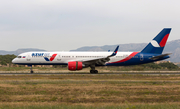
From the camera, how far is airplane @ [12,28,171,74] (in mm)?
37469

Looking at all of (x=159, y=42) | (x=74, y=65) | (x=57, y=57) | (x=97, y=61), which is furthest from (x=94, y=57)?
(x=159, y=42)

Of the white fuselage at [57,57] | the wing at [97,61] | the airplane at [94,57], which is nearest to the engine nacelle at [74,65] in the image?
the airplane at [94,57]

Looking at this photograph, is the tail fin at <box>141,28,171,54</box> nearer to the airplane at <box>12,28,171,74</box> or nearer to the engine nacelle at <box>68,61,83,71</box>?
the airplane at <box>12,28,171,74</box>

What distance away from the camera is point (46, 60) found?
37.9m

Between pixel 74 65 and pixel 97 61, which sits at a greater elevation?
pixel 97 61

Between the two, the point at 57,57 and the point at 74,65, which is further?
the point at 57,57

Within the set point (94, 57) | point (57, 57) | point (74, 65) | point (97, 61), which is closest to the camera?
point (74, 65)

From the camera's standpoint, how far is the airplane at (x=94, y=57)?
1475 inches

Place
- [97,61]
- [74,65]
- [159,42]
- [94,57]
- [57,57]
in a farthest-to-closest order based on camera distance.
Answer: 1. [159,42]
2. [94,57]
3. [57,57]
4. [97,61]
5. [74,65]

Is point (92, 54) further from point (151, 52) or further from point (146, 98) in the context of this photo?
point (146, 98)

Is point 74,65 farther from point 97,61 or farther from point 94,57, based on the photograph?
point 94,57

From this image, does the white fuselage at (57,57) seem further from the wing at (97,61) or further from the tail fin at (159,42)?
the tail fin at (159,42)

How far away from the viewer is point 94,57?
3888 centimetres

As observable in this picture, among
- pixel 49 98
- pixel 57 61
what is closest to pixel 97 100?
pixel 49 98
